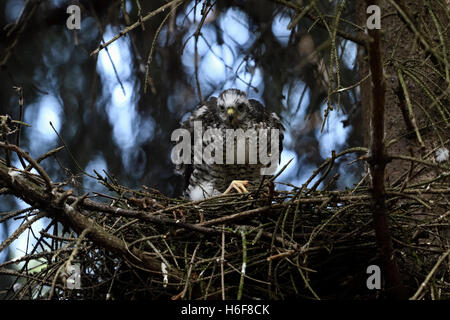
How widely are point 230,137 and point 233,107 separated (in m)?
0.23

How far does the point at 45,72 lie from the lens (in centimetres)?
450

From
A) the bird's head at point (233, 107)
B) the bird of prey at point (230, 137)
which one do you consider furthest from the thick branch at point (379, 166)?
the bird's head at point (233, 107)

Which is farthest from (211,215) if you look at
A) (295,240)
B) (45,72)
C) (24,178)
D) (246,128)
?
(45,72)

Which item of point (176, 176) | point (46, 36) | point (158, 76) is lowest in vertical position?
point (176, 176)

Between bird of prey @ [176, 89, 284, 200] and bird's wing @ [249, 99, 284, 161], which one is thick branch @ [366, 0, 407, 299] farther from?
bird's wing @ [249, 99, 284, 161]

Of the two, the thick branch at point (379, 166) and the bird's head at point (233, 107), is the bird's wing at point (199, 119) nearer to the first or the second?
the bird's head at point (233, 107)

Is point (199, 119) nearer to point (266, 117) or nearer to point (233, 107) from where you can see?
point (233, 107)

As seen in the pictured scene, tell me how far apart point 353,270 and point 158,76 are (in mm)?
2552

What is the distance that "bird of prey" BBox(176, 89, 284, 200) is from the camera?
4.09m

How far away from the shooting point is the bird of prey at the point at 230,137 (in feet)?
13.4

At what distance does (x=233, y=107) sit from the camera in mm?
4059

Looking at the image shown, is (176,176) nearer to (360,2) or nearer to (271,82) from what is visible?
(271,82)

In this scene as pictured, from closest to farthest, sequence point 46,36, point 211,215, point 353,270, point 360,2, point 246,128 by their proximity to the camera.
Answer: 1. point 353,270
2. point 211,215
3. point 360,2
4. point 246,128
5. point 46,36
